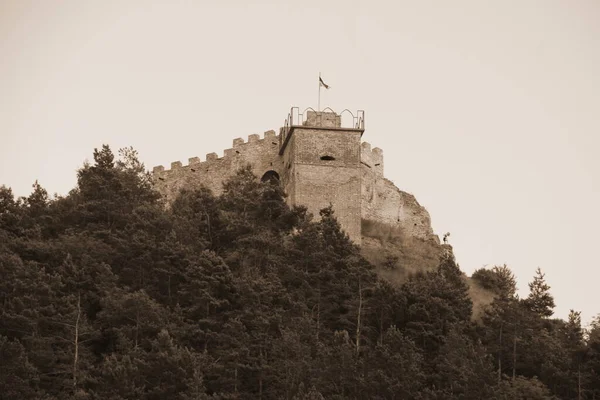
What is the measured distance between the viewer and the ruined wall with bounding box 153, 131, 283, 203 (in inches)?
2424

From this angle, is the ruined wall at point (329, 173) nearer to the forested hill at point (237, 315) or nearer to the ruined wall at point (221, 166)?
the forested hill at point (237, 315)

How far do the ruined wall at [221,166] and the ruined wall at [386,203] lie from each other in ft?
13.8

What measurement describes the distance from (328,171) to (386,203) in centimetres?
525

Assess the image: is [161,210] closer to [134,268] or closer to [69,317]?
[134,268]

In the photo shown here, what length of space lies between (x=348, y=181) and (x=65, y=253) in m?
13.9

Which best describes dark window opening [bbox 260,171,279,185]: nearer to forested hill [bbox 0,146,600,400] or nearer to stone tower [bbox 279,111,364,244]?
stone tower [bbox 279,111,364,244]

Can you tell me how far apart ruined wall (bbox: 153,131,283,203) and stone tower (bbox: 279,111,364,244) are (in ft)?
9.82

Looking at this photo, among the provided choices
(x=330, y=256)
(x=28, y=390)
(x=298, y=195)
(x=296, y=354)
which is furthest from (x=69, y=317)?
(x=298, y=195)

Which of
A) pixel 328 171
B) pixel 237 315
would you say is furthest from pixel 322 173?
pixel 237 315

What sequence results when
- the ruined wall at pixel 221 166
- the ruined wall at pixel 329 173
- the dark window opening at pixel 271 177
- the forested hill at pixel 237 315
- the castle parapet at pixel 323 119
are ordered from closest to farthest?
the forested hill at pixel 237 315, the ruined wall at pixel 329 173, the castle parapet at pixel 323 119, the dark window opening at pixel 271 177, the ruined wall at pixel 221 166

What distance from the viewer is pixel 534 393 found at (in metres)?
44.4

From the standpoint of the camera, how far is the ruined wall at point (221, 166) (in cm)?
6156

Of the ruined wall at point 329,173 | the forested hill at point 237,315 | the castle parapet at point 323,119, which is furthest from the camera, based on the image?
the castle parapet at point 323,119

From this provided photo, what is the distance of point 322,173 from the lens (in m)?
57.7
